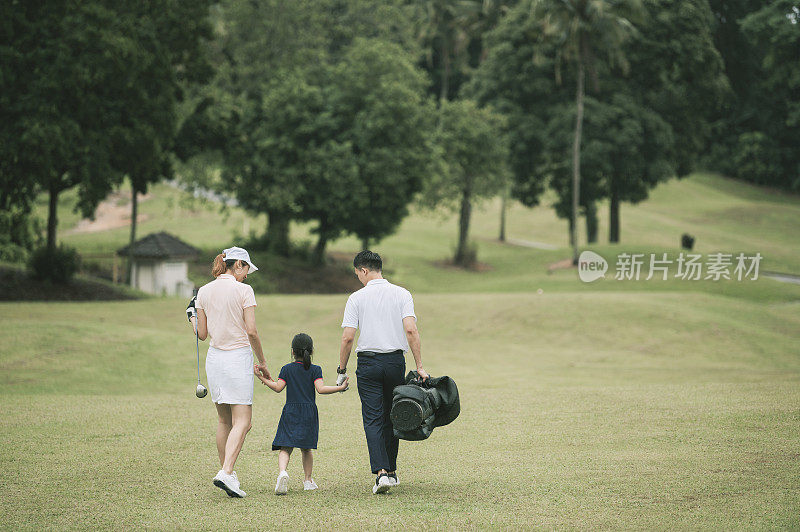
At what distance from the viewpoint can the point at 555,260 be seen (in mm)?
54312

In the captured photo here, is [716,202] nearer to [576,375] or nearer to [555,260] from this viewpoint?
[555,260]

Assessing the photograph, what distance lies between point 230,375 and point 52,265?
28.2m

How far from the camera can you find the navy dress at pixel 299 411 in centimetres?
872

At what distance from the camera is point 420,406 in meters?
8.27

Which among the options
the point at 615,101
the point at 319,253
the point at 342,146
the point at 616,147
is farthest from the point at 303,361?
the point at 615,101

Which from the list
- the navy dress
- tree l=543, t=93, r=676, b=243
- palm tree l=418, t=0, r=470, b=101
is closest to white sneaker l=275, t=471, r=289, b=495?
the navy dress

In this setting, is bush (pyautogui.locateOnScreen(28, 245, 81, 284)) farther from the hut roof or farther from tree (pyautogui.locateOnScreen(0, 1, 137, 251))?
tree (pyautogui.locateOnScreen(0, 1, 137, 251))

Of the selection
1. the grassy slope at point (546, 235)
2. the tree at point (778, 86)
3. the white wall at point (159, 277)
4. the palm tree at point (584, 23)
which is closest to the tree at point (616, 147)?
the palm tree at point (584, 23)

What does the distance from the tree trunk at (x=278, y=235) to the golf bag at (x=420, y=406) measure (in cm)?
4031

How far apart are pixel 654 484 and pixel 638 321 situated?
19632 millimetres

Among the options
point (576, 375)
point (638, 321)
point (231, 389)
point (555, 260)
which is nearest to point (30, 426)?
point (231, 389)

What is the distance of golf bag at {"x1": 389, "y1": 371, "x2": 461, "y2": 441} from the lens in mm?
8297

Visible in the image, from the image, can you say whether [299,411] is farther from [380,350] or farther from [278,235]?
[278,235]

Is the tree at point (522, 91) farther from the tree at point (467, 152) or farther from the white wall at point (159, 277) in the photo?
the white wall at point (159, 277)
